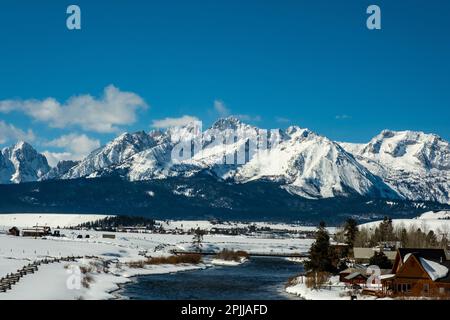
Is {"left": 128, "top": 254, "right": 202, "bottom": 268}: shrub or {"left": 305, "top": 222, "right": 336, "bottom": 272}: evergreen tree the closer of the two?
{"left": 305, "top": 222, "right": 336, "bottom": 272}: evergreen tree

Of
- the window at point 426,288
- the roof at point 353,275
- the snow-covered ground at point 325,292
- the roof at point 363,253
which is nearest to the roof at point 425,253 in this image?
the window at point 426,288

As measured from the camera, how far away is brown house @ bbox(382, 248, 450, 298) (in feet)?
217

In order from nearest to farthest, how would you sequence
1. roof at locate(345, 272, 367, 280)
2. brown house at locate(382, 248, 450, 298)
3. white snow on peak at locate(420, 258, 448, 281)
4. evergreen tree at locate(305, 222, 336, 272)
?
brown house at locate(382, 248, 450, 298) < white snow on peak at locate(420, 258, 448, 281) < roof at locate(345, 272, 367, 280) < evergreen tree at locate(305, 222, 336, 272)

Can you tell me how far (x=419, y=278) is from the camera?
68.1 m

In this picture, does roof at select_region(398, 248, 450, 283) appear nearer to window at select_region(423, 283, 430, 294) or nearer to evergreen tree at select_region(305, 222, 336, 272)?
window at select_region(423, 283, 430, 294)

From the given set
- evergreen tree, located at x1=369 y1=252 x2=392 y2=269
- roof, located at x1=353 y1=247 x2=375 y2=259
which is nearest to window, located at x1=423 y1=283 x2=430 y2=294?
evergreen tree, located at x1=369 y1=252 x2=392 y2=269

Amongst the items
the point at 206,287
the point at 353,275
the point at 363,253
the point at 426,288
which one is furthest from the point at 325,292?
the point at 363,253

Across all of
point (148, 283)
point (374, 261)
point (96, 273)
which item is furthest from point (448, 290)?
point (96, 273)

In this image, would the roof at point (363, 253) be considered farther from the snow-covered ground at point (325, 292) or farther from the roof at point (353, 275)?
the snow-covered ground at point (325, 292)

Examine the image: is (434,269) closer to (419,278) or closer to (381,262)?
(419,278)
